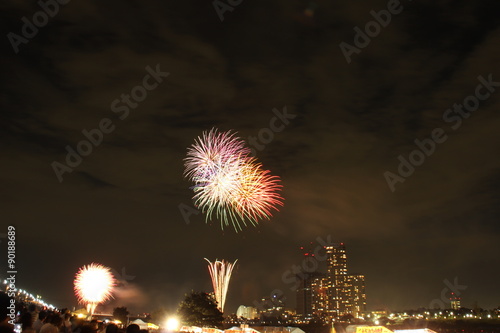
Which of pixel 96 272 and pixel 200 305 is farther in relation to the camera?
pixel 200 305

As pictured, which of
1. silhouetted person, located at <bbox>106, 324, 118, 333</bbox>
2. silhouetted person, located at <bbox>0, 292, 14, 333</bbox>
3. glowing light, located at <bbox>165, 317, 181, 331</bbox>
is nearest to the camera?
silhouetted person, located at <bbox>0, 292, 14, 333</bbox>

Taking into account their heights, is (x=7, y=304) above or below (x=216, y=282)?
below

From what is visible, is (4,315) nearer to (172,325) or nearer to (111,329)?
(111,329)

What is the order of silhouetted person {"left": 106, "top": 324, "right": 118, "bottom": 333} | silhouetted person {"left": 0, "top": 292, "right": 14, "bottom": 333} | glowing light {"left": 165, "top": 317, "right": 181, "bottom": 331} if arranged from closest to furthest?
silhouetted person {"left": 0, "top": 292, "right": 14, "bottom": 333}
silhouetted person {"left": 106, "top": 324, "right": 118, "bottom": 333}
glowing light {"left": 165, "top": 317, "right": 181, "bottom": 331}

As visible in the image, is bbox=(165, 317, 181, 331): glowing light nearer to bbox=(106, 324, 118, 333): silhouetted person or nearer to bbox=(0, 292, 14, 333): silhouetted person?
bbox=(106, 324, 118, 333): silhouetted person

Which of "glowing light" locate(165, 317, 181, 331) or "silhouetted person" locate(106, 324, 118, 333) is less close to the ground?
"glowing light" locate(165, 317, 181, 331)

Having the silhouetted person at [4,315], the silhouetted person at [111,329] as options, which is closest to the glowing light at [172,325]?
the silhouetted person at [111,329]

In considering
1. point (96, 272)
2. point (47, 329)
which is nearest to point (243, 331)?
point (96, 272)


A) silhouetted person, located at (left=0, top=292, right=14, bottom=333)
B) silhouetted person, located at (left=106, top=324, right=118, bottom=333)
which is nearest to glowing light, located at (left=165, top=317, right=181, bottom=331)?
silhouetted person, located at (left=106, top=324, right=118, bottom=333)

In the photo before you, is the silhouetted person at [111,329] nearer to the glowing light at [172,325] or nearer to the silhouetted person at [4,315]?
the silhouetted person at [4,315]

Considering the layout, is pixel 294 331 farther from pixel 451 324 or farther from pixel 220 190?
pixel 451 324

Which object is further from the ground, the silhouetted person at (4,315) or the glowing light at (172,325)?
the glowing light at (172,325)
